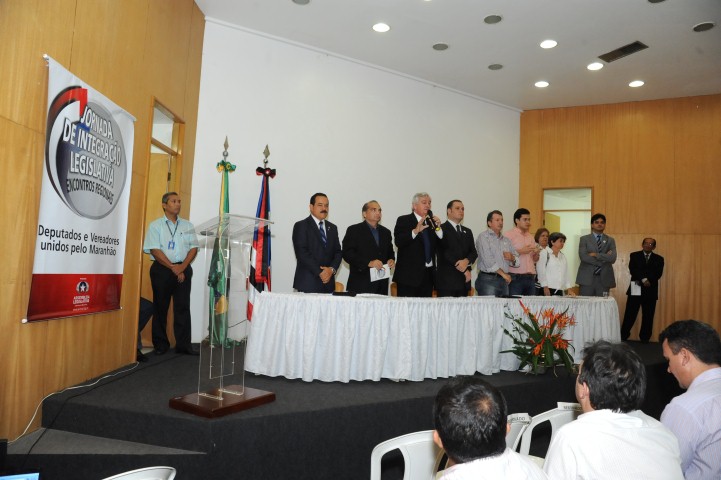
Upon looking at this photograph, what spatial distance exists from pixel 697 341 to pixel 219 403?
2.31 meters

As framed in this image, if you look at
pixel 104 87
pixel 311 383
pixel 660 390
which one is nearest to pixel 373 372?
pixel 311 383

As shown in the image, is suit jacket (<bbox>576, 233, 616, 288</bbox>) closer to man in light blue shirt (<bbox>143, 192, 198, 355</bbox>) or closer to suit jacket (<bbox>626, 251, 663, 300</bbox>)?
suit jacket (<bbox>626, 251, 663, 300</bbox>)

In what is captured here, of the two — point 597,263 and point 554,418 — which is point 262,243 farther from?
point 597,263

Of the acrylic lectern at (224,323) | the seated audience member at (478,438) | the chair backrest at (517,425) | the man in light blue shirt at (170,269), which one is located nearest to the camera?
the seated audience member at (478,438)

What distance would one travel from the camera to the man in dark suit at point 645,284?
23.0 feet

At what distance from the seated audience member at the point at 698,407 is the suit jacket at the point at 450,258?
278cm

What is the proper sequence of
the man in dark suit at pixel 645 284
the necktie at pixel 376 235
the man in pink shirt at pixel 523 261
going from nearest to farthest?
1. the necktie at pixel 376 235
2. the man in pink shirt at pixel 523 261
3. the man in dark suit at pixel 645 284

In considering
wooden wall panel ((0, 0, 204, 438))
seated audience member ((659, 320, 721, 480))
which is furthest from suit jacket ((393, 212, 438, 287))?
seated audience member ((659, 320, 721, 480))

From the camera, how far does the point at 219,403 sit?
280cm

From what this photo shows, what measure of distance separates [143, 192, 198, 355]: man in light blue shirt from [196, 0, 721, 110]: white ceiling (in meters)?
2.46

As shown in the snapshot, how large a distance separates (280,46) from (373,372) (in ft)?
13.8

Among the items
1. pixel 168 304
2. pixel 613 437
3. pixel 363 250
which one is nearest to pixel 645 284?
pixel 363 250

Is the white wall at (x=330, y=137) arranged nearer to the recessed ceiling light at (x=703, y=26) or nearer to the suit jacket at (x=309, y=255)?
the suit jacket at (x=309, y=255)

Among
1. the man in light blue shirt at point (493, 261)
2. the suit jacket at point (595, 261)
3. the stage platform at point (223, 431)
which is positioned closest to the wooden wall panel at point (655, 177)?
the suit jacket at point (595, 261)
